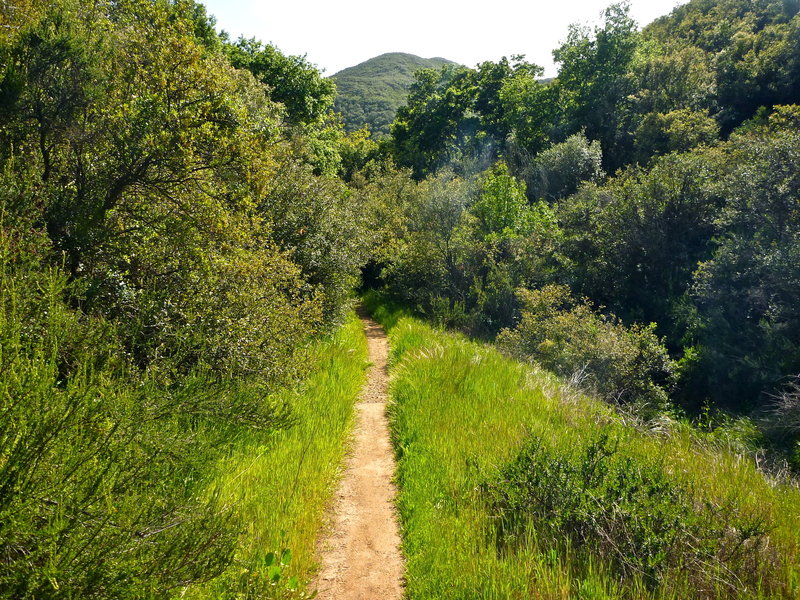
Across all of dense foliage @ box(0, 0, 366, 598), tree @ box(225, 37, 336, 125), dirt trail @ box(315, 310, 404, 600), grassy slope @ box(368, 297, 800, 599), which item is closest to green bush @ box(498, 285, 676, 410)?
grassy slope @ box(368, 297, 800, 599)

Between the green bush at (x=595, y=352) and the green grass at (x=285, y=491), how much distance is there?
21.9 ft

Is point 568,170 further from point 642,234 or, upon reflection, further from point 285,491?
point 285,491

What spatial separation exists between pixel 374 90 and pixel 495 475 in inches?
5957

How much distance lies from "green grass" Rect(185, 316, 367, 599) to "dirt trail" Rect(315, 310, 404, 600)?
0.19 metres

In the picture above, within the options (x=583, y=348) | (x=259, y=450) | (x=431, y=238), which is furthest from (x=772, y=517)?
(x=431, y=238)

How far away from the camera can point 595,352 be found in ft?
40.5

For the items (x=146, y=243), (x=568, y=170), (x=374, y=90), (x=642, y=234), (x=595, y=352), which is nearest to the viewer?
(x=146, y=243)

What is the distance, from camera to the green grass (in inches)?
152

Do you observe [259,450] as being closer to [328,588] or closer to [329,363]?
[328,588]

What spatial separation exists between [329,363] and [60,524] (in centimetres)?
769

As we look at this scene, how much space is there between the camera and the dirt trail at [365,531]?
169 inches

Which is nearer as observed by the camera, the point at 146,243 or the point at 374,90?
the point at 146,243

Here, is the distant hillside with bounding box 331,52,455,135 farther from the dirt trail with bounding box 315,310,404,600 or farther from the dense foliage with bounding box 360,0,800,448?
the dirt trail with bounding box 315,310,404,600

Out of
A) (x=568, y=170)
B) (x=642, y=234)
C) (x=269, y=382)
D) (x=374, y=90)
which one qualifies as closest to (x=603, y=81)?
(x=568, y=170)
